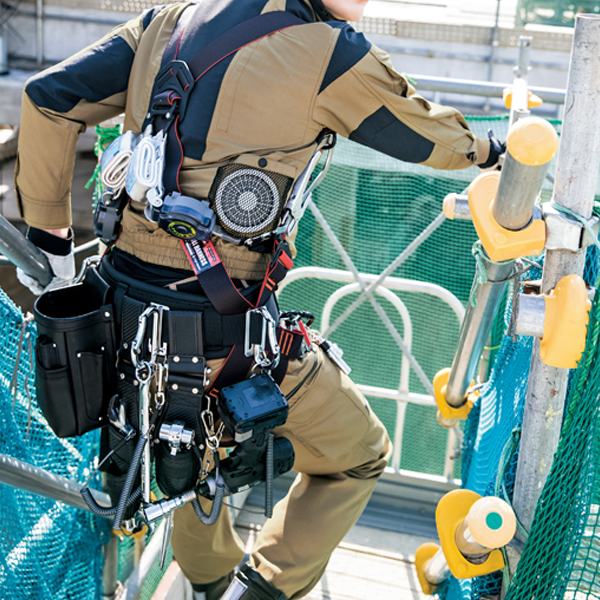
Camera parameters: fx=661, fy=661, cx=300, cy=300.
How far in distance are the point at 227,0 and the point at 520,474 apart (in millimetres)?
1708

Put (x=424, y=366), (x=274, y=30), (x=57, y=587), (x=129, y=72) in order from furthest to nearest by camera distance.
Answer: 1. (x=424, y=366)
2. (x=57, y=587)
3. (x=129, y=72)
4. (x=274, y=30)

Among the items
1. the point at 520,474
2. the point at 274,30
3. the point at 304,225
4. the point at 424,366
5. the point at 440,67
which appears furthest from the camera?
the point at 440,67

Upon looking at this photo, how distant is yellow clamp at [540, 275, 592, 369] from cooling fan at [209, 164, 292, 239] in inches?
39.2

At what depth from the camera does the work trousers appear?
246 centimetres

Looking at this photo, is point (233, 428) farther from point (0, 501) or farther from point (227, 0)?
point (227, 0)

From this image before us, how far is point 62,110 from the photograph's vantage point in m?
2.25

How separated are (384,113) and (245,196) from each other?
518 mm

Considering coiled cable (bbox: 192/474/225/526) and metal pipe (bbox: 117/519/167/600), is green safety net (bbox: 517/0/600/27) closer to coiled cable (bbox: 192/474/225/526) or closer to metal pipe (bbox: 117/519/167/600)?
metal pipe (bbox: 117/519/167/600)

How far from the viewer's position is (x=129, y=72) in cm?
229

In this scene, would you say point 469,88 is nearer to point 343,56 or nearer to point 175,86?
point 343,56

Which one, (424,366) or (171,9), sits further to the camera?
(424,366)

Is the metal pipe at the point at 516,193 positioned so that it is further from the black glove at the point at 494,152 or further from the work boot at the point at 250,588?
the work boot at the point at 250,588

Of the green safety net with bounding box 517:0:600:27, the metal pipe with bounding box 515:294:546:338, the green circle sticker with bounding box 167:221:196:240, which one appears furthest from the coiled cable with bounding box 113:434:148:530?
the green safety net with bounding box 517:0:600:27

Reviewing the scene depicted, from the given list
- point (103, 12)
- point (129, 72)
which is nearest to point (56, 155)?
point (129, 72)
